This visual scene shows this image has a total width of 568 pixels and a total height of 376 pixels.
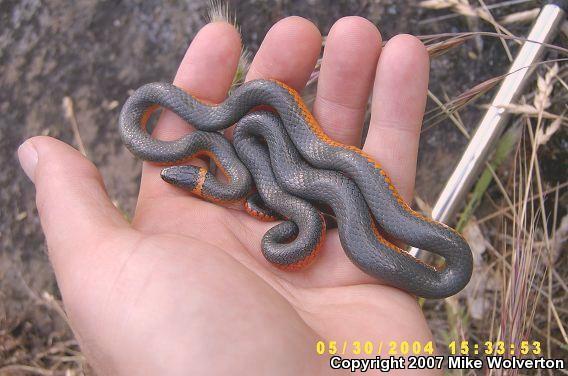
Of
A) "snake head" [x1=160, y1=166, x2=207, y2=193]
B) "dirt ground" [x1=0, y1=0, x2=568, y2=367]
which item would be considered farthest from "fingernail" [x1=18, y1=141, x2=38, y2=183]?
"dirt ground" [x1=0, y1=0, x2=568, y2=367]

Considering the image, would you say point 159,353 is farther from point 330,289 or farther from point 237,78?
point 237,78

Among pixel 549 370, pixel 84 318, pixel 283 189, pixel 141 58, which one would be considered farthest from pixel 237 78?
pixel 549 370

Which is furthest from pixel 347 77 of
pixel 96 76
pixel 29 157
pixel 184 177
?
pixel 96 76

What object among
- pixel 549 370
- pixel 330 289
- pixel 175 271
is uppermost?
pixel 175 271
